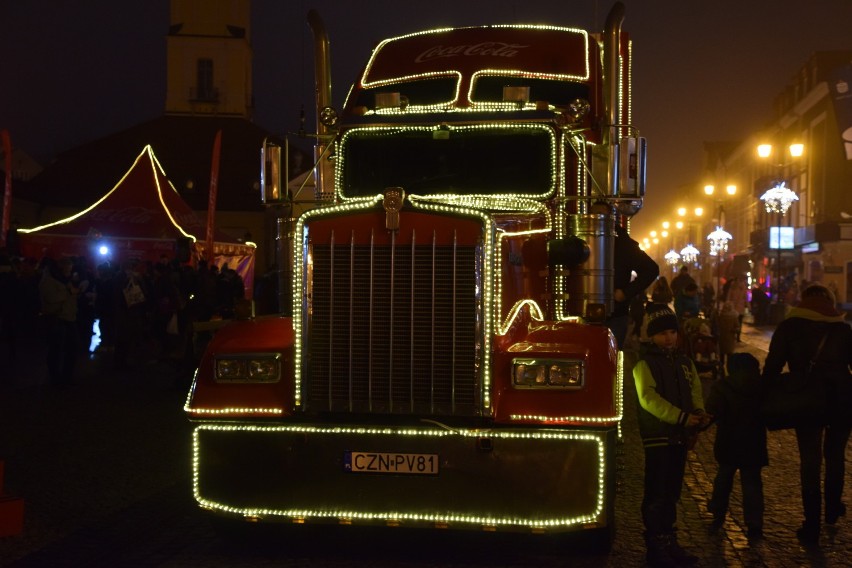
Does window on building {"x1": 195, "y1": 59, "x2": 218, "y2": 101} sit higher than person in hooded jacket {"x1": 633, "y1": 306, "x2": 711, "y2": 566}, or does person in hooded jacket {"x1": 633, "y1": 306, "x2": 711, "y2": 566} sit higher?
window on building {"x1": 195, "y1": 59, "x2": 218, "y2": 101}

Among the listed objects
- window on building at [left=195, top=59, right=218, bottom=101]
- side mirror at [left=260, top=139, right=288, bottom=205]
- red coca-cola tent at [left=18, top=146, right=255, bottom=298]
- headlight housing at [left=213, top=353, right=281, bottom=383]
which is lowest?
headlight housing at [left=213, top=353, right=281, bottom=383]

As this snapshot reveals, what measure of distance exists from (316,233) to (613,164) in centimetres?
264

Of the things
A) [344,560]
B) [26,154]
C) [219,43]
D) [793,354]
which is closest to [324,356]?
[344,560]

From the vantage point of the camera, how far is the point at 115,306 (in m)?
18.5

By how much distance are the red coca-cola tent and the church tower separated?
146 ft

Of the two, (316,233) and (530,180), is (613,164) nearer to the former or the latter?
(530,180)

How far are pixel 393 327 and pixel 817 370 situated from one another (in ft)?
9.77

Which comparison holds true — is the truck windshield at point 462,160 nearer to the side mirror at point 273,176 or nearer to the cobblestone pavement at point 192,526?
the side mirror at point 273,176

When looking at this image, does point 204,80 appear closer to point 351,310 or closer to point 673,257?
point 673,257

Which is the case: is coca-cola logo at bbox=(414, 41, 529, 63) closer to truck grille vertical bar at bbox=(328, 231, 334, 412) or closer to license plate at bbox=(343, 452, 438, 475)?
truck grille vertical bar at bbox=(328, 231, 334, 412)

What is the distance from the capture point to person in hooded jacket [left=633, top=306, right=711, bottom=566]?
673cm

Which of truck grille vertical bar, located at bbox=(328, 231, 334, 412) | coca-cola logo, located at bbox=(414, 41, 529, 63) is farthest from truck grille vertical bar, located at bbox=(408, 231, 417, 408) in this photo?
coca-cola logo, located at bbox=(414, 41, 529, 63)

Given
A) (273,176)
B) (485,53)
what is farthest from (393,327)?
(485,53)

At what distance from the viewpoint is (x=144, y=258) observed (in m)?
28.8
